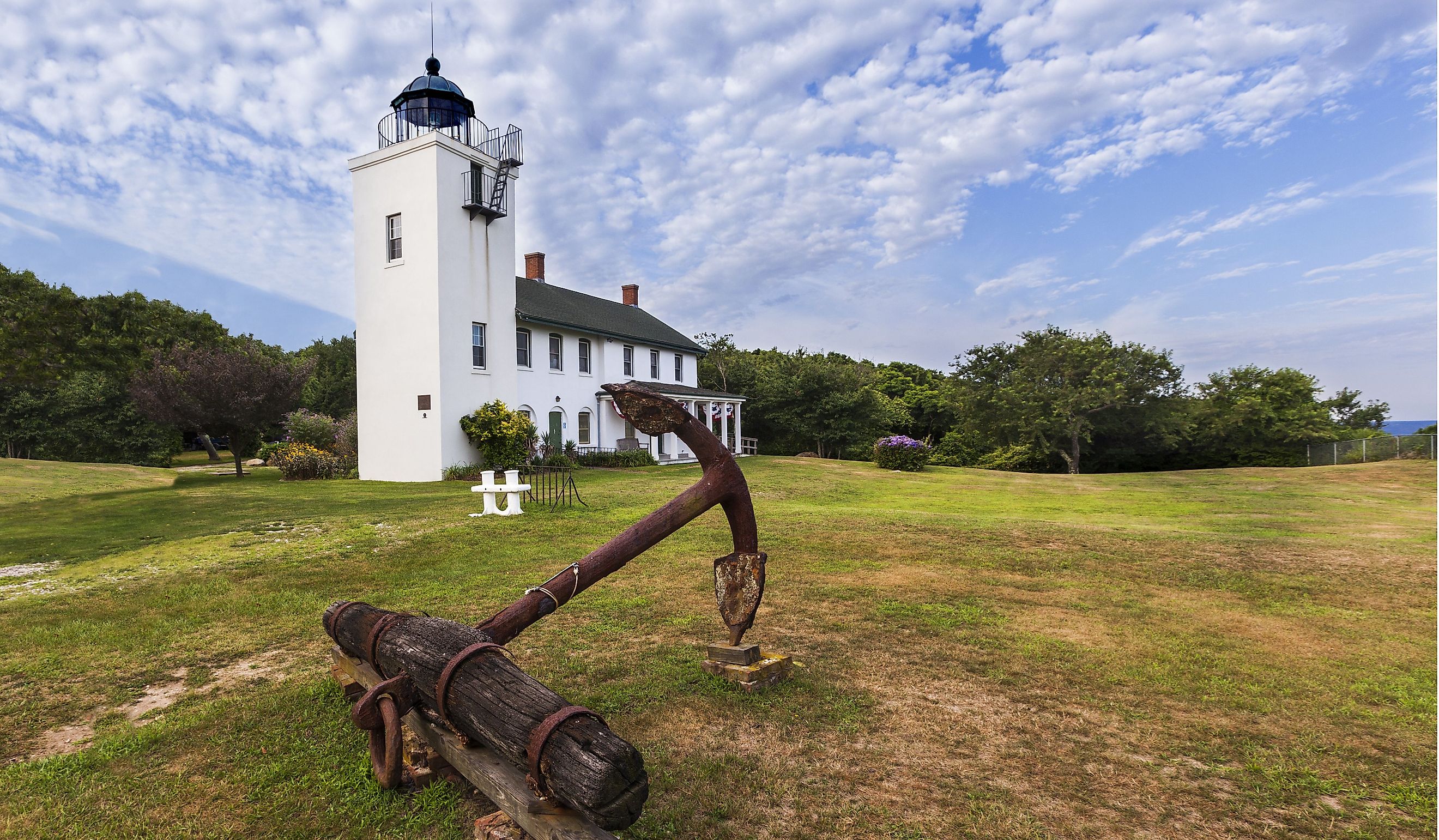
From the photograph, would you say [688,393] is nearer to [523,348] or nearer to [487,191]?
[523,348]

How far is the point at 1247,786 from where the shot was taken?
3396 mm

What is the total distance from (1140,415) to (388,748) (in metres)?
35.2

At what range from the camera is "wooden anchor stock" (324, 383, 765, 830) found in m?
2.30

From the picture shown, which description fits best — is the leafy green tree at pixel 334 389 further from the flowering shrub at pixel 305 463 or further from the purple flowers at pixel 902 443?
the purple flowers at pixel 902 443

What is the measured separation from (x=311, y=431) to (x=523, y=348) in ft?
32.9

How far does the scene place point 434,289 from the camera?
2114 cm

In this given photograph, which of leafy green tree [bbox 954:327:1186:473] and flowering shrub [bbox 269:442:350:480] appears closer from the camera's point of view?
flowering shrub [bbox 269:442:350:480]

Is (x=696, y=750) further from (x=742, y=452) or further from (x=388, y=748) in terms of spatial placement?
(x=742, y=452)

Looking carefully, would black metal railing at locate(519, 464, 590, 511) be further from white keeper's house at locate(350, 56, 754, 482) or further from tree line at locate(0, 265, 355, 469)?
tree line at locate(0, 265, 355, 469)

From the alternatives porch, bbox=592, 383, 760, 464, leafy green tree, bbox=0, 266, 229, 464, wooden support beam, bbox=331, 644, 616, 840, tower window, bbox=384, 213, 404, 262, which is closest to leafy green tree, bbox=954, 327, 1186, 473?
porch, bbox=592, 383, 760, 464

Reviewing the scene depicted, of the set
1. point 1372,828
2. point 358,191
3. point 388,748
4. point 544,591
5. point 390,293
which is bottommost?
point 1372,828

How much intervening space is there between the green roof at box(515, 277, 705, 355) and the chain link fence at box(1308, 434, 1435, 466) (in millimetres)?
30346

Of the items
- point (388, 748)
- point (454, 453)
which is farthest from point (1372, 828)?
point (454, 453)

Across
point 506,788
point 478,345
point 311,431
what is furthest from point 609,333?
point 506,788
